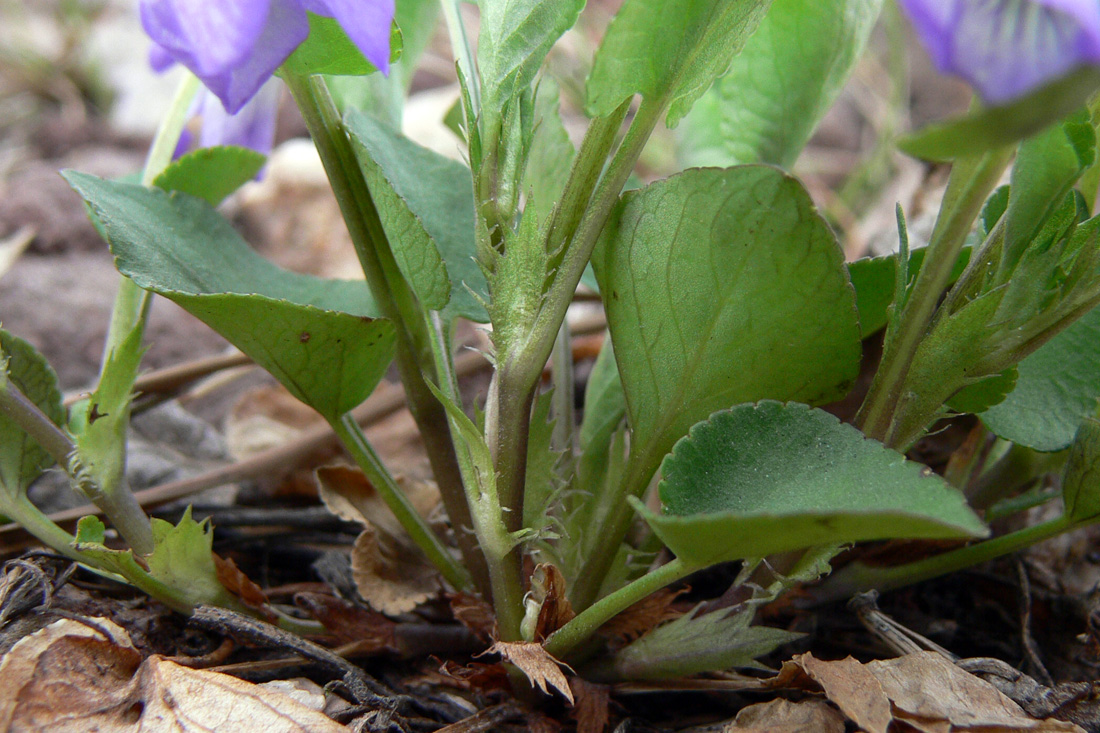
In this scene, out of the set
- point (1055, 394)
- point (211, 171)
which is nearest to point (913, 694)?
point (1055, 394)

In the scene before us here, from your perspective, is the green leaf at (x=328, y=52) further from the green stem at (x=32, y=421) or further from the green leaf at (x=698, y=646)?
the green leaf at (x=698, y=646)

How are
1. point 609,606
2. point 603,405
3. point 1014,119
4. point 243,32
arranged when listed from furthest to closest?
point 603,405, point 609,606, point 243,32, point 1014,119

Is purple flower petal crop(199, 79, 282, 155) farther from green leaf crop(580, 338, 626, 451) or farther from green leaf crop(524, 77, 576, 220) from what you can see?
green leaf crop(580, 338, 626, 451)

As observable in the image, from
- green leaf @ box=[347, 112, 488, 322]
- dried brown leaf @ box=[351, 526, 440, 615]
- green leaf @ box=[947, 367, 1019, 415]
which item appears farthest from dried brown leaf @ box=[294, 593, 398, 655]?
green leaf @ box=[947, 367, 1019, 415]

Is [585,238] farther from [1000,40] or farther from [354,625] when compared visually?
[354,625]

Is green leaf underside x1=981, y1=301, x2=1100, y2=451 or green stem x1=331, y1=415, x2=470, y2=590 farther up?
green leaf underside x1=981, y1=301, x2=1100, y2=451

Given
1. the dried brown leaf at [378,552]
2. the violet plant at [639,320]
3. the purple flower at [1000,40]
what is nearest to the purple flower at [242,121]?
the violet plant at [639,320]

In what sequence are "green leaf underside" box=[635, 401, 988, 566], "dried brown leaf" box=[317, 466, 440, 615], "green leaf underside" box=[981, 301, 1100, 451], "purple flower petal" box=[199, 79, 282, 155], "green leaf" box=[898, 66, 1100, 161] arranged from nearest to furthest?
"green leaf" box=[898, 66, 1100, 161], "green leaf underside" box=[635, 401, 988, 566], "green leaf underside" box=[981, 301, 1100, 451], "dried brown leaf" box=[317, 466, 440, 615], "purple flower petal" box=[199, 79, 282, 155]
